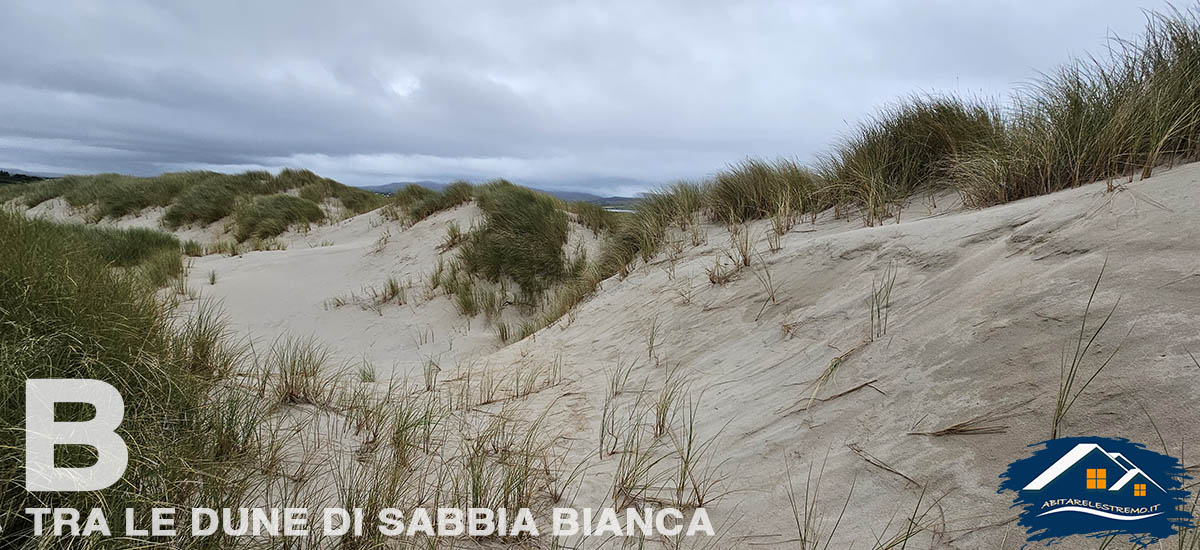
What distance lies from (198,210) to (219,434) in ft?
55.4

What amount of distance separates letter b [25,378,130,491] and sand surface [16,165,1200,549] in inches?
65.3

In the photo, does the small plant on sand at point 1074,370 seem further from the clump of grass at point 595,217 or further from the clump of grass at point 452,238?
the clump of grass at point 452,238

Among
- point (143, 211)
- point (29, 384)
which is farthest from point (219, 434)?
point (143, 211)

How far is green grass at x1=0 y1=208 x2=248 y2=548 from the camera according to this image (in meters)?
1.46

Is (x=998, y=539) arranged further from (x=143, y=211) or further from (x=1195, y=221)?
(x=143, y=211)

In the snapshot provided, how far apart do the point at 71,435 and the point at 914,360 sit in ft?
9.87

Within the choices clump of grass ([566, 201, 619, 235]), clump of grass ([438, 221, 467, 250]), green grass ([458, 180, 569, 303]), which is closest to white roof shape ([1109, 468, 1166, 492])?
green grass ([458, 180, 569, 303])

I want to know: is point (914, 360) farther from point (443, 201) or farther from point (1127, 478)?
point (443, 201)

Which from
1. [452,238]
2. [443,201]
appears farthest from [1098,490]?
[443,201]

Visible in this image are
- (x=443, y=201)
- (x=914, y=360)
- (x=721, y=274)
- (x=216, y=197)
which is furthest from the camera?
(x=216, y=197)

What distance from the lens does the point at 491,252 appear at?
7305 mm

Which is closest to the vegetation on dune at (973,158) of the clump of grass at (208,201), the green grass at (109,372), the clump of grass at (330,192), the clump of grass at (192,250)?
the green grass at (109,372)

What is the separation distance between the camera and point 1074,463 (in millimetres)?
1404

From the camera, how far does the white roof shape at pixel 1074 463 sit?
1.32 metres
